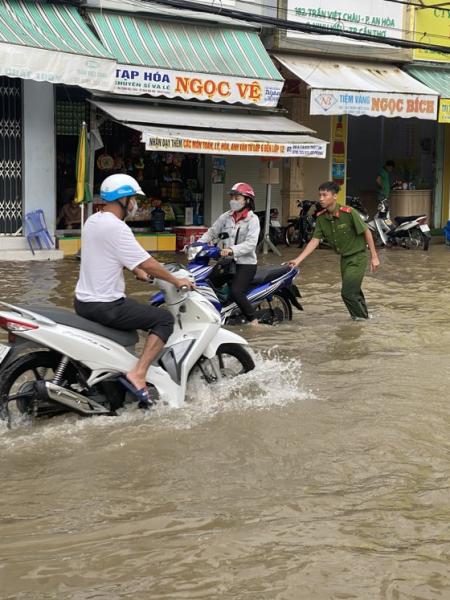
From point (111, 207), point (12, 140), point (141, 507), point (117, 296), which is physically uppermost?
point (12, 140)

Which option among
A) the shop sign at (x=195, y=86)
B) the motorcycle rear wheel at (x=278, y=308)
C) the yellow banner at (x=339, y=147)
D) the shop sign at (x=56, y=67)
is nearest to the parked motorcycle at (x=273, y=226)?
the shop sign at (x=195, y=86)

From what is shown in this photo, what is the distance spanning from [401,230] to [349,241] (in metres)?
8.50

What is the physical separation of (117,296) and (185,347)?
672 millimetres

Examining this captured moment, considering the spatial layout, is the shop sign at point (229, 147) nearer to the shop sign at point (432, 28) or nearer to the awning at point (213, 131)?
the awning at point (213, 131)

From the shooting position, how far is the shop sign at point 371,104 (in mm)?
15664

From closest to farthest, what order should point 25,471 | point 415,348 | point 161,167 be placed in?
point 25,471 < point 415,348 < point 161,167

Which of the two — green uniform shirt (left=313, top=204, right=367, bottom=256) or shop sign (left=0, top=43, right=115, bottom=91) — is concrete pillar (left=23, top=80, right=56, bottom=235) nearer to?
shop sign (left=0, top=43, right=115, bottom=91)

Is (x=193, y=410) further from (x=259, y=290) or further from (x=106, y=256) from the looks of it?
(x=259, y=290)

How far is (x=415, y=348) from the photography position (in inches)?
319

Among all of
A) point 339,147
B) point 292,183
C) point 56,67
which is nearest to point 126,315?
point 56,67

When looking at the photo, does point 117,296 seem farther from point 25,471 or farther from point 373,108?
point 373,108

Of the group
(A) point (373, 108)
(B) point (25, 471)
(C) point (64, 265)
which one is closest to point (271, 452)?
(B) point (25, 471)

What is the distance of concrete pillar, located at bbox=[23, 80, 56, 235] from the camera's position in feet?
45.2

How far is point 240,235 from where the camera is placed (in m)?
8.56
